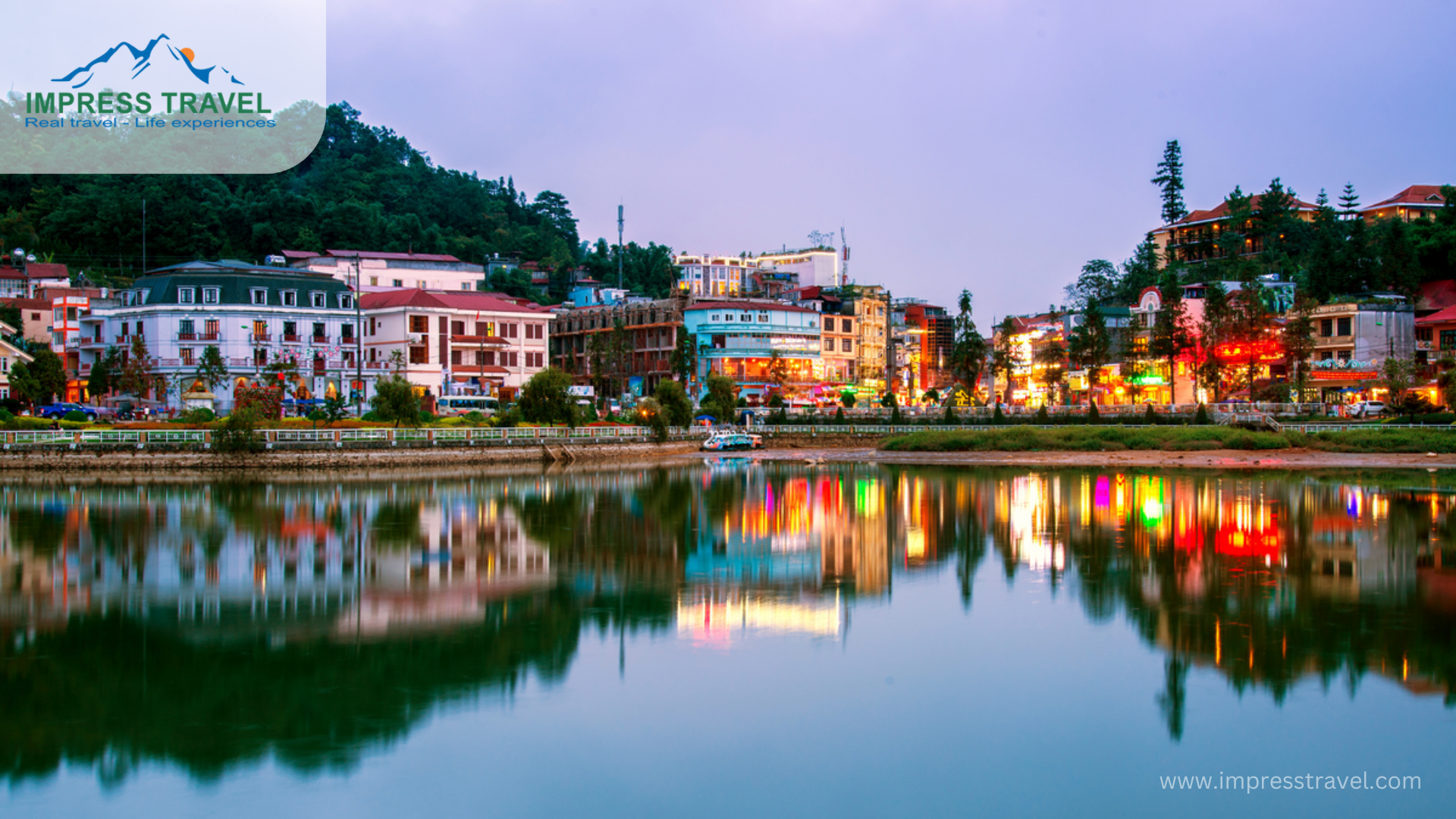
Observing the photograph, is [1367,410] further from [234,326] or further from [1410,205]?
[234,326]

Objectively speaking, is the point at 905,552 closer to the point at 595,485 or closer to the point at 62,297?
the point at 595,485

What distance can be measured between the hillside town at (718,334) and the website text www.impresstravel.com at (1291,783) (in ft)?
167

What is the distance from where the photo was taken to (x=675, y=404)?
210ft

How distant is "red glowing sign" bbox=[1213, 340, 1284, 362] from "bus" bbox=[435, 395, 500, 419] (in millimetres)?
47125

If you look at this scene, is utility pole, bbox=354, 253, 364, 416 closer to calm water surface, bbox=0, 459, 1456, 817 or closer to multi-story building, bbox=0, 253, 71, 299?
calm water surface, bbox=0, 459, 1456, 817

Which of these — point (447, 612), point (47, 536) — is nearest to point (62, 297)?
point (47, 536)

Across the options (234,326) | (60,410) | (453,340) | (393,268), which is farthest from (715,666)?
(393,268)

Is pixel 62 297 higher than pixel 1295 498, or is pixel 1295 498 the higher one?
pixel 62 297

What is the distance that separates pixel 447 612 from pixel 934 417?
55442mm

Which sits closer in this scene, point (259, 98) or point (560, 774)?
point (560, 774)

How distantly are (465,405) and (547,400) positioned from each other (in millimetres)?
10014

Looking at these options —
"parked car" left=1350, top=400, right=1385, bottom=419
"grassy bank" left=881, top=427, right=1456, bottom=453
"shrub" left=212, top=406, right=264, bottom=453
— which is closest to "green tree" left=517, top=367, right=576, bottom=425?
"shrub" left=212, top=406, right=264, bottom=453

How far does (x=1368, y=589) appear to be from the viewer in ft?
77.3

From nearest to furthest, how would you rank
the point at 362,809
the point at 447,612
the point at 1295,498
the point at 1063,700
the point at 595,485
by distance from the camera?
1. the point at 362,809
2. the point at 1063,700
3. the point at 447,612
4. the point at 1295,498
5. the point at 595,485
